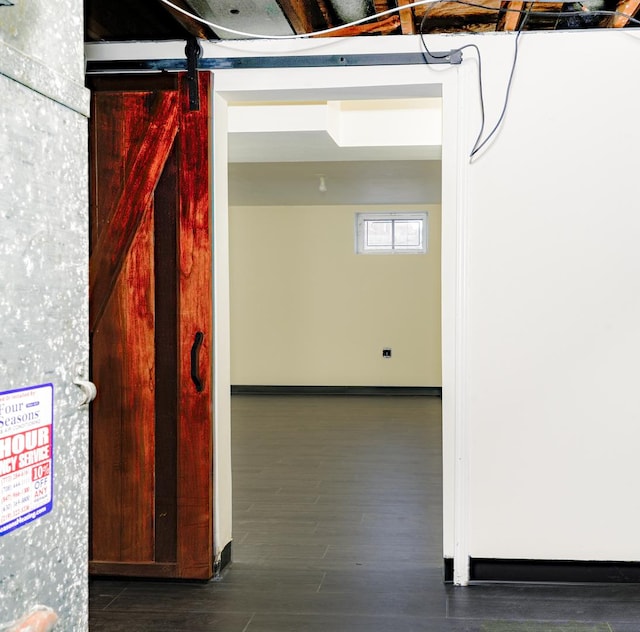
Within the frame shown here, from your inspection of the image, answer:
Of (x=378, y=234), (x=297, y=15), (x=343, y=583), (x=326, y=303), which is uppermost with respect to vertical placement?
(x=297, y=15)

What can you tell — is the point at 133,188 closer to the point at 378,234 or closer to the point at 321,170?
the point at 321,170

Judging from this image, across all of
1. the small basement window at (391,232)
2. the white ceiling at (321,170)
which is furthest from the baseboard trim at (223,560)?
the small basement window at (391,232)

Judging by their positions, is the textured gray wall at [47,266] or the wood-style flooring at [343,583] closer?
the textured gray wall at [47,266]

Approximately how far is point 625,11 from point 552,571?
84.4 inches

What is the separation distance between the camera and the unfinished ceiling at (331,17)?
2.88m

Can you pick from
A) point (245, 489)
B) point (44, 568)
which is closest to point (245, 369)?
point (245, 489)

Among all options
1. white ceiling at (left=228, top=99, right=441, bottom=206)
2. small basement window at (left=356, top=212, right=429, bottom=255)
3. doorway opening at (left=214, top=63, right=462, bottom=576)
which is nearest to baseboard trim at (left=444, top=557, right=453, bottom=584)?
doorway opening at (left=214, top=63, right=462, bottom=576)

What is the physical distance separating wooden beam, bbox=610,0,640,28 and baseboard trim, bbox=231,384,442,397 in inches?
279

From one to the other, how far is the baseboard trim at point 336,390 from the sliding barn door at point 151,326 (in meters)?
6.84

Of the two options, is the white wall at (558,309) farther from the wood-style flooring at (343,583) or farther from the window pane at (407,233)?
the window pane at (407,233)

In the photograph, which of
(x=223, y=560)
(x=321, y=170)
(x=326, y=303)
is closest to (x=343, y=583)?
(x=223, y=560)

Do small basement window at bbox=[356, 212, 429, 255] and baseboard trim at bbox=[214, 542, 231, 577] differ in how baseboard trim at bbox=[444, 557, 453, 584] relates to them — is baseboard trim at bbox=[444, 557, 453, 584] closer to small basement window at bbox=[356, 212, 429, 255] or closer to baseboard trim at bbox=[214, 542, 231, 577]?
baseboard trim at bbox=[214, 542, 231, 577]

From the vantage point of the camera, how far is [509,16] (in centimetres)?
302

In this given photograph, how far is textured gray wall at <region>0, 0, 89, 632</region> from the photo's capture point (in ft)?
3.33
